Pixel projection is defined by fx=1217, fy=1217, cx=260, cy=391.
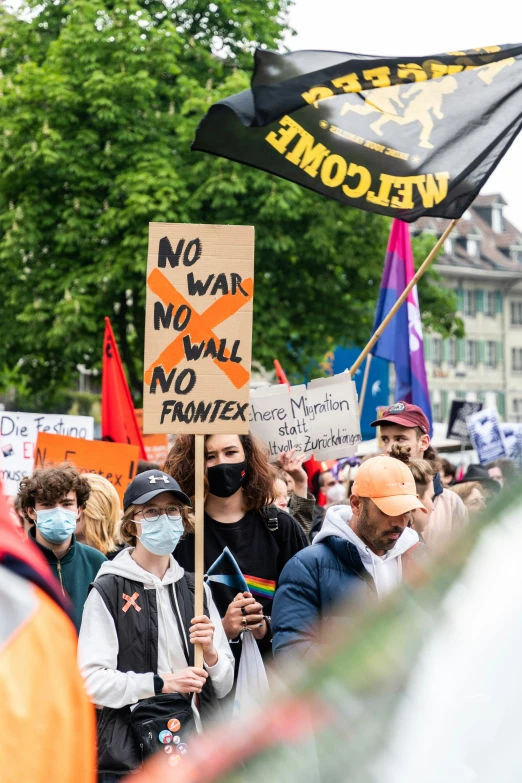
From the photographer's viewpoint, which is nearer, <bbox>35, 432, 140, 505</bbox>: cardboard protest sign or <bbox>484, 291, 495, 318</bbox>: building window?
<bbox>35, 432, 140, 505</bbox>: cardboard protest sign

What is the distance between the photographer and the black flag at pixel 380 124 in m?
6.32

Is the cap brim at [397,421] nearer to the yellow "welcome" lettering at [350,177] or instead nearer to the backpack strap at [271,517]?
the backpack strap at [271,517]

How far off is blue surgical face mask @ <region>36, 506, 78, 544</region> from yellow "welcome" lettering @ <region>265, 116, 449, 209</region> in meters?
2.23

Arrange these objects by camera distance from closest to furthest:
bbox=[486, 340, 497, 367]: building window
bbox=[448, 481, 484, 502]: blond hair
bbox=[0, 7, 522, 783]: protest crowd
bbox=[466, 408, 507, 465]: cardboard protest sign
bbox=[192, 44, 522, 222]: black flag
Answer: bbox=[0, 7, 522, 783]: protest crowd < bbox=[192, 44, 522, 222]: black flag < bbox=[448, 481, 484, 502]: blond hair < bbox=[466, 408, 507, 465]: cardboard protest sign < bbox=[486, 340, 497, 367]: building window

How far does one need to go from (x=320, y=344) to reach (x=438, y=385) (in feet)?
150

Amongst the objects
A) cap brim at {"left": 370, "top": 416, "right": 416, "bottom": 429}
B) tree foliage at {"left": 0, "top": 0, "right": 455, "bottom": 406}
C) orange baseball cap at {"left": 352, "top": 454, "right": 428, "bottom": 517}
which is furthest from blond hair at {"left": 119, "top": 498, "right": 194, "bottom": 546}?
tree foliage at {"left": 0, "top": 0, "right": 455, "bottom": 406}

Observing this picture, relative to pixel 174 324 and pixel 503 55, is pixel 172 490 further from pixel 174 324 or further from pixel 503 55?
pixel 503 55

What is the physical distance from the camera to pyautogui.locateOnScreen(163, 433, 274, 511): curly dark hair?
4.95 m

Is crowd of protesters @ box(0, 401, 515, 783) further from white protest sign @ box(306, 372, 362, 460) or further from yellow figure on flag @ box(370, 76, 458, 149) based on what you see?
yellow figure on flag @ box(370, 76, 458, 149)

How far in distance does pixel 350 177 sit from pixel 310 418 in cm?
129

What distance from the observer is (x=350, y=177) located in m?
6.34

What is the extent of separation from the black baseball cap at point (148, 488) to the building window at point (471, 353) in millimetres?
65798

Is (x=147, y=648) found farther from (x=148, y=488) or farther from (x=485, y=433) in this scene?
(x=485, y=433)

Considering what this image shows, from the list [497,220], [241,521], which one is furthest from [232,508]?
[497,220]
